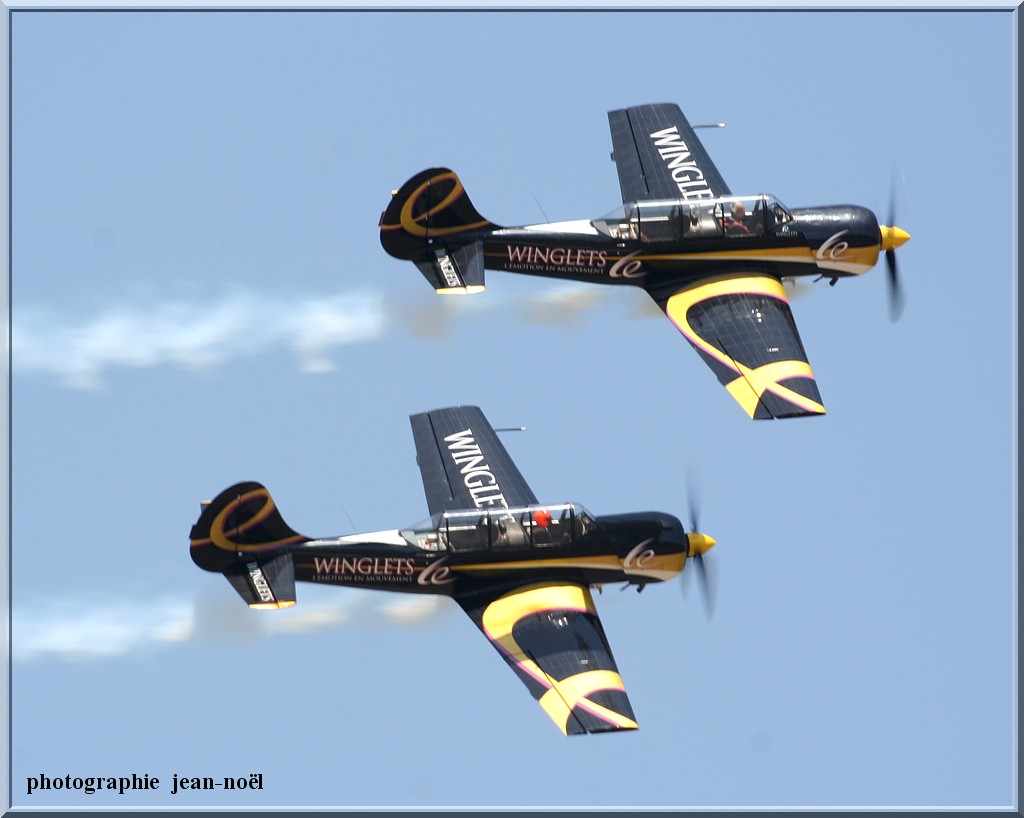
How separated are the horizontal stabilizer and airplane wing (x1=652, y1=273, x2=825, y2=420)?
3083 millimetres

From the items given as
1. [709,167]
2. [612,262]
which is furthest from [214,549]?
[709,167]

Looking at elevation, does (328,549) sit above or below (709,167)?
below

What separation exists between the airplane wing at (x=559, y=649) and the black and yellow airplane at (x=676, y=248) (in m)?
5.54

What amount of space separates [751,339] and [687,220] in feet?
8.48

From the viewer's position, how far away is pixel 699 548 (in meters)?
46.2

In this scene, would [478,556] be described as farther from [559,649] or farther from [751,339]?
[751,339]

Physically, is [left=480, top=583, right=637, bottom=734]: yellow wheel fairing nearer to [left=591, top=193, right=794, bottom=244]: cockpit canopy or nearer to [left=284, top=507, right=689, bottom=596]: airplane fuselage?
[left=284, top=507, right=689, bottom=596]: airplane fuselage

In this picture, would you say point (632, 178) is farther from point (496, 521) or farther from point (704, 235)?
point (496, 521)

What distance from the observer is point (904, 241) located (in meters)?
50.4

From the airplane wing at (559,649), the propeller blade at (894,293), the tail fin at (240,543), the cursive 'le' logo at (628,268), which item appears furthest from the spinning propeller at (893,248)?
the tail fin at (240,543)

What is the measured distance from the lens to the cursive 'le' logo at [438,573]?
149ft

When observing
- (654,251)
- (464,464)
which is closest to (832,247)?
(654,251)

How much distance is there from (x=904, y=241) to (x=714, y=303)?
3.75m

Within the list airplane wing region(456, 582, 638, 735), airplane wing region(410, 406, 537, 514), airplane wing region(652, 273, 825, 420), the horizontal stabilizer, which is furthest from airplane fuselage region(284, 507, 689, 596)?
the horizontal stabilizer
